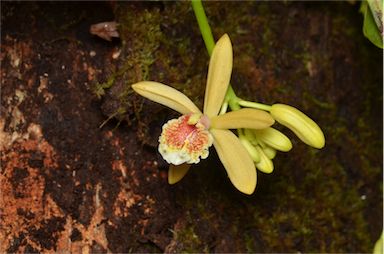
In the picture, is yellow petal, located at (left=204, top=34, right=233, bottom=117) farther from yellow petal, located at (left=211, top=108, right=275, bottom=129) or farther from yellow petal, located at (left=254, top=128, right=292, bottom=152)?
yellow petal, located at (left=254, top=128, right=292, bottom=152)

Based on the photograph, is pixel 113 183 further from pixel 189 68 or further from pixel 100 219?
pixel 189 68

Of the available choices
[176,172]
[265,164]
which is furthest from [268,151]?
[176,172]

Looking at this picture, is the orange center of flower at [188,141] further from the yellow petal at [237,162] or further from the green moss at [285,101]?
the green moss at [285,101]

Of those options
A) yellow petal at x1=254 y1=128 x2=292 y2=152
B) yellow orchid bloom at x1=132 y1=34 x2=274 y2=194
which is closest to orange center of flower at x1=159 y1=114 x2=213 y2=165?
yellow orchid bloom at x1=132 y1=34 x2=274 y2=194

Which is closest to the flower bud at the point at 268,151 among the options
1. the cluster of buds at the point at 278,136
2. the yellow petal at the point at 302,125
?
the cluster of buds at the point at 278,136

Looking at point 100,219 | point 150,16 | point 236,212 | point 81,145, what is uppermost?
point 150,16

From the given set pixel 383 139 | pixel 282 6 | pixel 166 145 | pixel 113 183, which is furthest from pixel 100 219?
pixel 383 139
